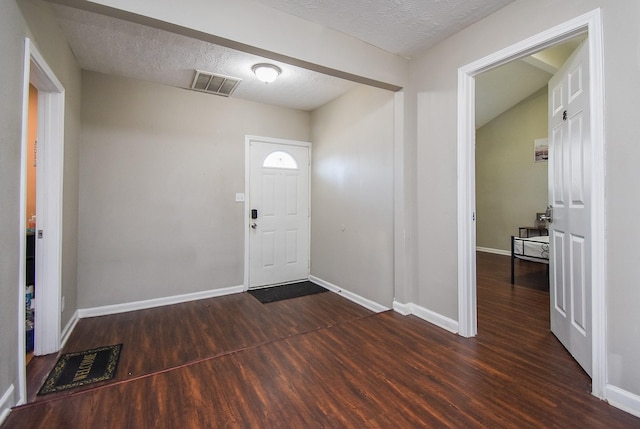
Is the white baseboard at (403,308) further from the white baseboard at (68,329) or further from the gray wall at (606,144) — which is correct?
the white baseboard at (68,329)

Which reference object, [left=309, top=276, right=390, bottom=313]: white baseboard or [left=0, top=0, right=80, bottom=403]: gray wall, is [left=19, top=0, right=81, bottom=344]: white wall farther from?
[left=309, top=276, right=390, bottom=313]: white baseboard

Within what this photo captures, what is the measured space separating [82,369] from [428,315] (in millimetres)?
2797

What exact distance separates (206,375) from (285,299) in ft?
5.80

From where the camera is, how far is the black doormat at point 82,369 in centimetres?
194

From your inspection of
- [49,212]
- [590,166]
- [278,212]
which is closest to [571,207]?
[590,166]

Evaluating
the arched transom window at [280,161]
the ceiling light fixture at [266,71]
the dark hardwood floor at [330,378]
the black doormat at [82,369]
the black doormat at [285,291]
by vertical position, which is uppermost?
the ceiling light fixture at [266,71]

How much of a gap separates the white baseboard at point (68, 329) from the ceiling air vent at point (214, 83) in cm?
271

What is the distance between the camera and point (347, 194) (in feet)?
12.3

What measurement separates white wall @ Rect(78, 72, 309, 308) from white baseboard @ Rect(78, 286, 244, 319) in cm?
5

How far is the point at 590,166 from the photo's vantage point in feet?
5.82

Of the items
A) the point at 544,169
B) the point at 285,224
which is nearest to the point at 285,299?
the point at 285,224

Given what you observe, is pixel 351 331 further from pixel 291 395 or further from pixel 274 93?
pixel 274 93

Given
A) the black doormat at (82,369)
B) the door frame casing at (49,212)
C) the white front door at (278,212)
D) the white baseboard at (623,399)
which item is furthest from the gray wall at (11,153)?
the white baseboard at (623,399)

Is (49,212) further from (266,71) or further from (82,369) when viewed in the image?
(266,71)
